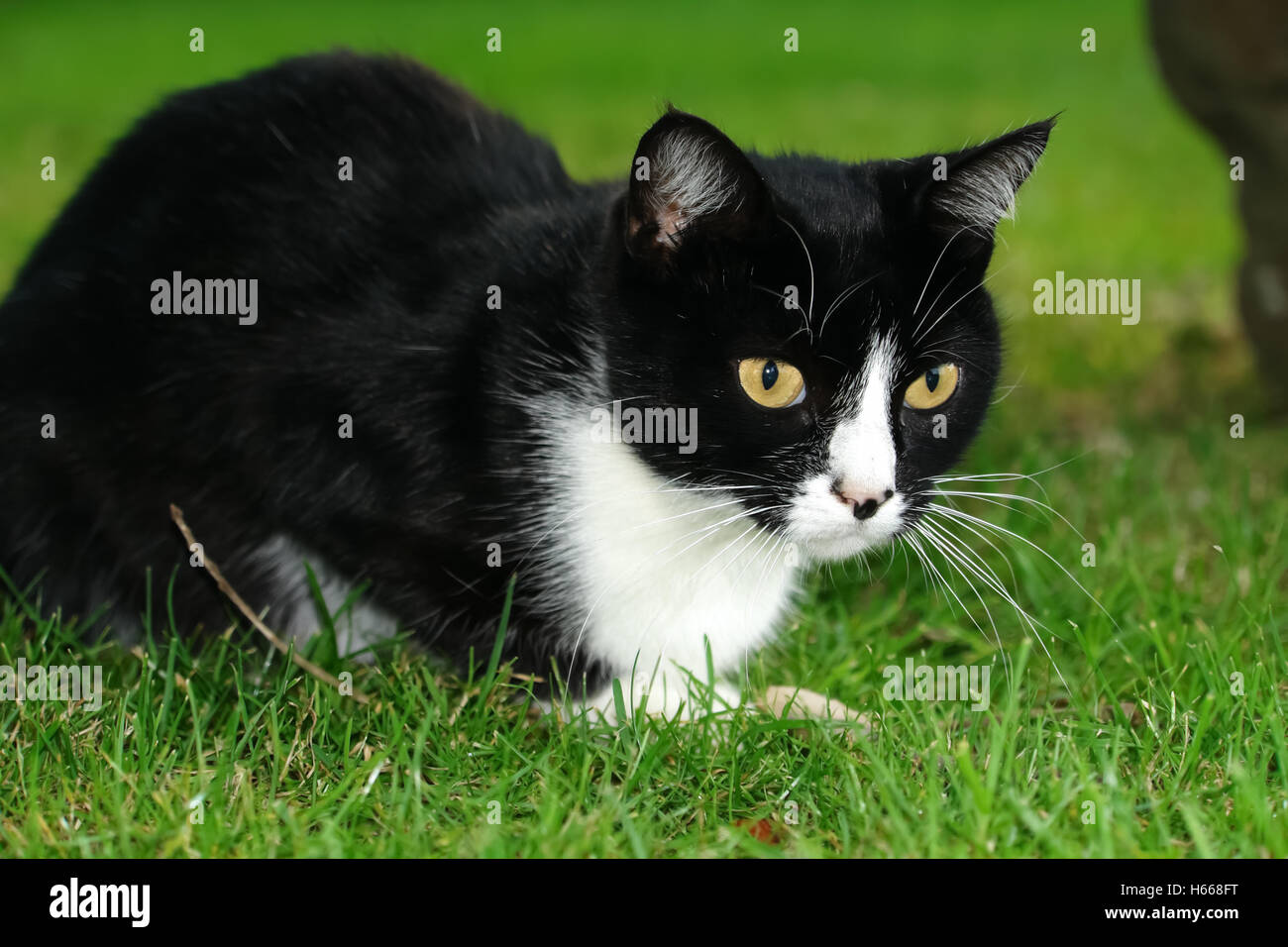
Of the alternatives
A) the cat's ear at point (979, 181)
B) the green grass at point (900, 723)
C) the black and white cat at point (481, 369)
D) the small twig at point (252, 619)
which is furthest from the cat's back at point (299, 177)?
the cat's ear at point (979, 181)

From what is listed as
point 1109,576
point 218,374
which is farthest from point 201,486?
point 1109,576

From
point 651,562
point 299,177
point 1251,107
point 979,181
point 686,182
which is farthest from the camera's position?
point 1251,107

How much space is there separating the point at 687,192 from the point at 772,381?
38 cm

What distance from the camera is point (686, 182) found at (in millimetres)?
2342

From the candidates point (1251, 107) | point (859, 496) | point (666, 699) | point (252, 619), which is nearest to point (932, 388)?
point (859, 496)

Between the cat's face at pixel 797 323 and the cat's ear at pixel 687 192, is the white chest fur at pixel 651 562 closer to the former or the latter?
the cat's face at pixel 797 323

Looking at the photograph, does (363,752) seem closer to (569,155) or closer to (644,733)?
(644,733)

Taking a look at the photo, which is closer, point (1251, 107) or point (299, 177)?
point (299, 177)

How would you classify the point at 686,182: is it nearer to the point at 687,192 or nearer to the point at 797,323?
the point at 687,192

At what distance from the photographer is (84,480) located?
306cm

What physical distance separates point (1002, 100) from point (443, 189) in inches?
320

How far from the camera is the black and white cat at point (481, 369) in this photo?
244 cm

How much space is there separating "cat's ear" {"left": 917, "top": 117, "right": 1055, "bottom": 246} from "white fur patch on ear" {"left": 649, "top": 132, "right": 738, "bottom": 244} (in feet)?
1.33

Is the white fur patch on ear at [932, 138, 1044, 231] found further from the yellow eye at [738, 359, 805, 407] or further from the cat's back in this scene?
the cat's back
